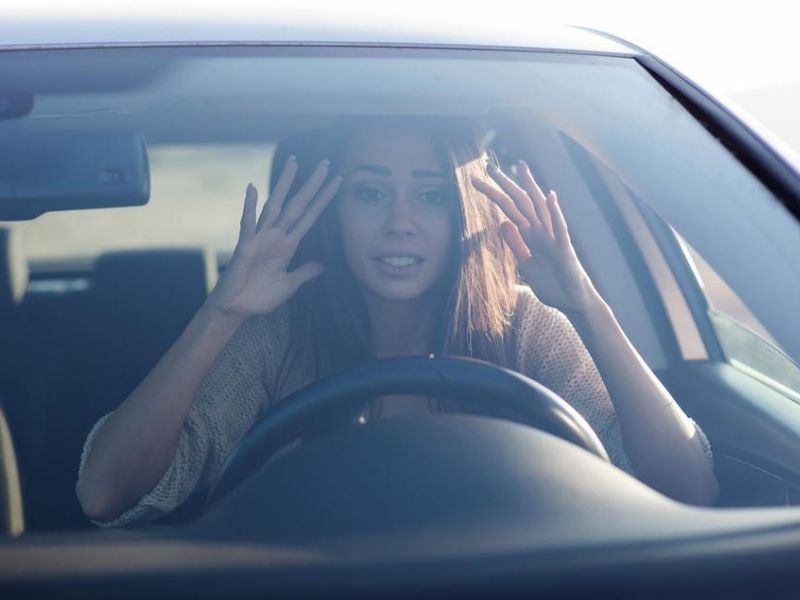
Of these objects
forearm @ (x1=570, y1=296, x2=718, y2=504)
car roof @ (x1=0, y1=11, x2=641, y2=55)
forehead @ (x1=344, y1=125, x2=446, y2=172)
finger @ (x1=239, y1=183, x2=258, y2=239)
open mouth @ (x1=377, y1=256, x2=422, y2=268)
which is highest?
car roof @ (x1=0, y1=11, x2=641, y2=55)

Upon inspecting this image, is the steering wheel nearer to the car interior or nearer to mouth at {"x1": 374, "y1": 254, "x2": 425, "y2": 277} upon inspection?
the car interior

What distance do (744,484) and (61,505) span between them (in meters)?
0.88

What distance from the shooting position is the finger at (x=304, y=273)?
1.81 metres

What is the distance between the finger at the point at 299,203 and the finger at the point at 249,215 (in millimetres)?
40

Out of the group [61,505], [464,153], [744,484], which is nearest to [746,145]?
[464,153]

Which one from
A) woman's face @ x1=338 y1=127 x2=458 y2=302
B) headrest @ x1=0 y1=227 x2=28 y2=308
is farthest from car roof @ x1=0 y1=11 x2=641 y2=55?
headrest @ x1=0 y1=227 x2=28 y2=308

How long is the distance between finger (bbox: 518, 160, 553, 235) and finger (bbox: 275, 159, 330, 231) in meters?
0.32

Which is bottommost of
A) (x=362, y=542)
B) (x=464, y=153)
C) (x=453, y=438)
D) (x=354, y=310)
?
(x=362, y=542)

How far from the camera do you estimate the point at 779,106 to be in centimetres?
1277

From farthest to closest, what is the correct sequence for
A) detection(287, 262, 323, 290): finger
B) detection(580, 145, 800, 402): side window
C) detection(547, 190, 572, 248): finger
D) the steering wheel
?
1. detection(580, 145, 800, 402): side window
2. detection(547, 190, 572, 248): finger
3. detection(287, 262, 323, 290): finger
4. the steering wheel

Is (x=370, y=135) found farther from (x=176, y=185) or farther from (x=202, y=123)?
(x=176, y=185)

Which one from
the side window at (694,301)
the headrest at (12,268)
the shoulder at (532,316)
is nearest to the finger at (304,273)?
the shoulder at (532,316)

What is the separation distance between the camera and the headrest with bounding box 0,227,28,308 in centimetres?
201

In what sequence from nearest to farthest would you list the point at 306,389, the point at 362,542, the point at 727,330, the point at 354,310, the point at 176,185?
the point at 362,542 < the point at 306,389 < the point at 354,310 < the point at 176,185 < the point at 727,330
